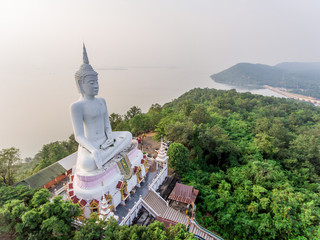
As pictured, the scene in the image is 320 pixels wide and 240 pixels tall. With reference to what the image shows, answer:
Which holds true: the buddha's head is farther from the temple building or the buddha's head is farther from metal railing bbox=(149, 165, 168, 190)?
metal railing bbox=(149, 165, 168, 190)

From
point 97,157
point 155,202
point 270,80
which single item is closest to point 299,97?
point 270,80

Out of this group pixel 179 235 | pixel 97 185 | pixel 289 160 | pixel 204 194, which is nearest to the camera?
pixel 179 235

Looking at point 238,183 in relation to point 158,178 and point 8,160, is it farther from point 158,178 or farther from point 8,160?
point 8,160

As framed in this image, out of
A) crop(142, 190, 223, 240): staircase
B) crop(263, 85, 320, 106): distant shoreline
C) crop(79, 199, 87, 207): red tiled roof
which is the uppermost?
crop(79, 199, 87, 207): red tiled roof

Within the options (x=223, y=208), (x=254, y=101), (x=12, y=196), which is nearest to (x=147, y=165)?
(x=223, y=208)

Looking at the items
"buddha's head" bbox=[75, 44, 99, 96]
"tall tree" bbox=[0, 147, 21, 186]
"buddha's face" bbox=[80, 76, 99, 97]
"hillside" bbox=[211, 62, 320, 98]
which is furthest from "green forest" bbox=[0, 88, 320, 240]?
"hillside" bbox=[211, 62, 320, 98]

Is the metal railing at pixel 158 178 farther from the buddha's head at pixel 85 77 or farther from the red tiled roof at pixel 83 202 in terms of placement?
the buddha's head at pixel 85 77

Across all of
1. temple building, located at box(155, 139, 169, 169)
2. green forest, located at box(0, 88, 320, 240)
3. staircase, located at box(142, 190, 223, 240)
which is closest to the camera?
green forest, located at box(0, 88, 320, 240)

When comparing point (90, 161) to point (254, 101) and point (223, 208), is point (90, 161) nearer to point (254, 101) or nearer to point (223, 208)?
point (223, 208)
